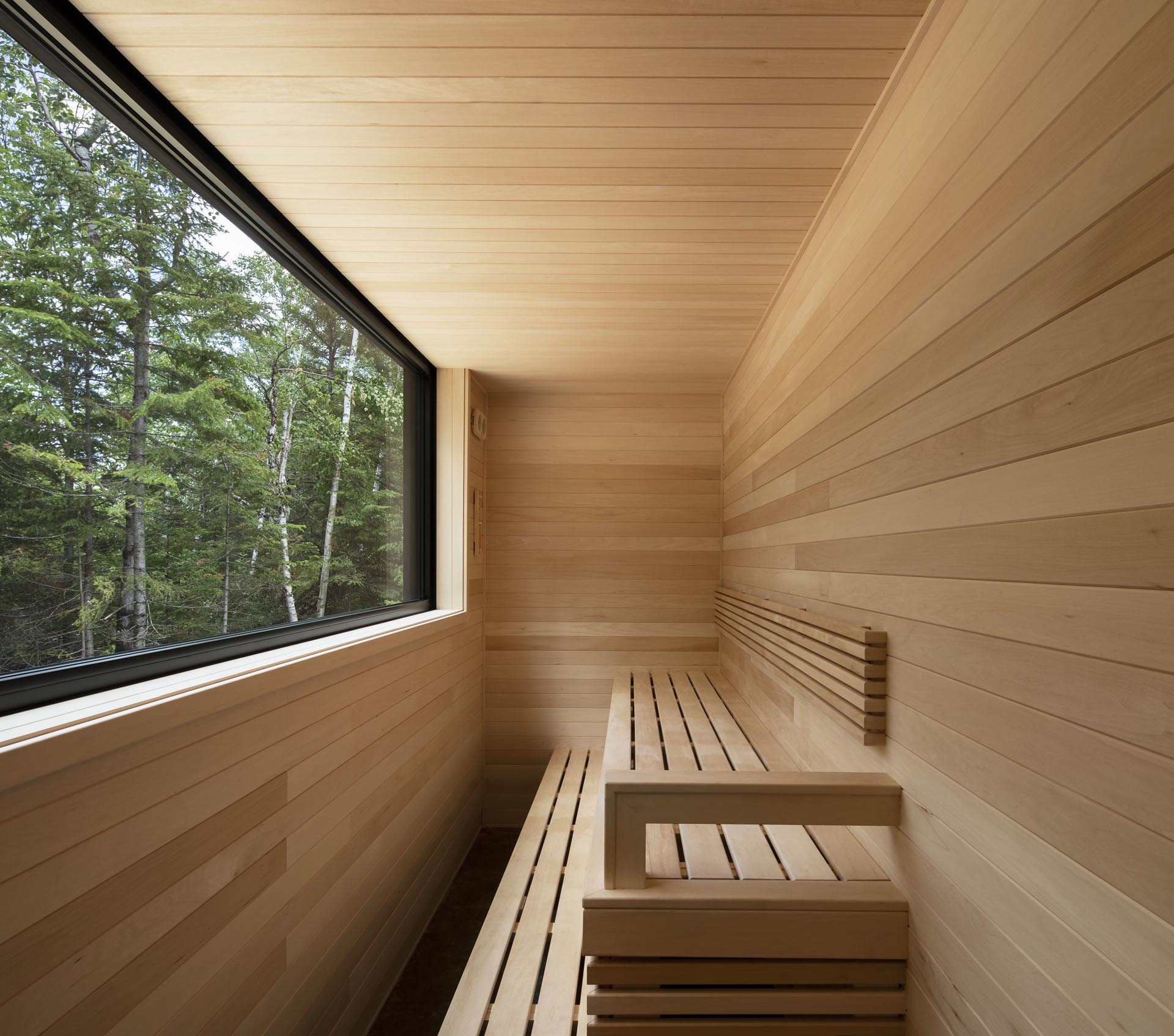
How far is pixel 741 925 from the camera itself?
4.74 feet

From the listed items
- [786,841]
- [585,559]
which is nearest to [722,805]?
[786,841]

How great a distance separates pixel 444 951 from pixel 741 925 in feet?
5.96

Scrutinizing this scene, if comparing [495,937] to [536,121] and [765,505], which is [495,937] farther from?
[536,121]

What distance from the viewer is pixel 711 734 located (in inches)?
100

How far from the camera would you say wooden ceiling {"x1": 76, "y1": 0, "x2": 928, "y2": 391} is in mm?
1396

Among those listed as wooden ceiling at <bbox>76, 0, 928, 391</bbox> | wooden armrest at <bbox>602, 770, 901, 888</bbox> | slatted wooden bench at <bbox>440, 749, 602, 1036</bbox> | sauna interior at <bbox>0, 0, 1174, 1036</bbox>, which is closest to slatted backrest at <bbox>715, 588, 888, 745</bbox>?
sauna interior at <bbox>0, 0, 1174, 1036</bbox>

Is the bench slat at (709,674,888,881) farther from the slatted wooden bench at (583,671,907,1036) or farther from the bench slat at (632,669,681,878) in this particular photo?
the bench slat at (632,669,681,878)

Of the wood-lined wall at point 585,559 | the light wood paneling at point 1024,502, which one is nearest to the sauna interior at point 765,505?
the light wood paneling at point 1024,502

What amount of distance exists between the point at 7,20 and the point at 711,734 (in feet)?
8.56

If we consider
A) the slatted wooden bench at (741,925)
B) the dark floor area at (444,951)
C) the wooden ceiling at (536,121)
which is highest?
the wooden ceiling at (536,121)

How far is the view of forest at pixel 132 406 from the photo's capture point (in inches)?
50.6

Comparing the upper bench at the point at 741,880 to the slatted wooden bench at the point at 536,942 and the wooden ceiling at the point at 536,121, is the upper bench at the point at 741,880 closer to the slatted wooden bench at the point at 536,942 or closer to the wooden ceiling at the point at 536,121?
the slatted wooden bench at the point at 536,942

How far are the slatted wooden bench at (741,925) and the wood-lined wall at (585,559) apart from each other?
2.54m

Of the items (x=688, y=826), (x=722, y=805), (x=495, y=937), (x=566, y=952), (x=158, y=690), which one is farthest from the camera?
(x=495, y=937)
